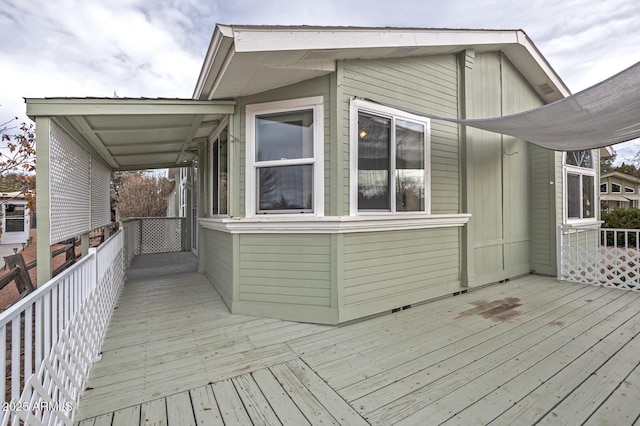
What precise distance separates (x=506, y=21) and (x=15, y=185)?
40.1 ft

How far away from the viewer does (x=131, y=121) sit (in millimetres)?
3738

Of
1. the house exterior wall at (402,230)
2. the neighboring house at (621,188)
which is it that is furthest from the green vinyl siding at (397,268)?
the neighboring house at (621,188)

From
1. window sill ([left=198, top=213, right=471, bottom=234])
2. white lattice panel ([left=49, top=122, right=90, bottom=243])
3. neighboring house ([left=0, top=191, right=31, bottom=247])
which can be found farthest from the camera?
neighboring house ([left=0, top=191, right=31, bottom=247])

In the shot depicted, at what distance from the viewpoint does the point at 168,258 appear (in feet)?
26.7

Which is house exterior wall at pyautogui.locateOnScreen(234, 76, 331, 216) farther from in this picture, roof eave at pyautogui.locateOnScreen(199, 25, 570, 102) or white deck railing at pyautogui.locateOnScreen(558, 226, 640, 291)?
white deck railing at pyautogui.locateOnScreen(558, 226, 640, 291)

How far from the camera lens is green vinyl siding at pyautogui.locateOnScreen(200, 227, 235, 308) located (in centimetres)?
389

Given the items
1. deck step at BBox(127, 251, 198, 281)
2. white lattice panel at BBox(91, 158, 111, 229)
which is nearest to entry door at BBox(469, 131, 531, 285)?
deck step at BBox(127, 251, 198, 281)

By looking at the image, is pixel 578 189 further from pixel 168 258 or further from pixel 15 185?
pixel 15 185

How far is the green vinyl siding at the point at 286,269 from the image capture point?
11.2 ft

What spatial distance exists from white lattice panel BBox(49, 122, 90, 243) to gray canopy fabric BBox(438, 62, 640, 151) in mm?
4244

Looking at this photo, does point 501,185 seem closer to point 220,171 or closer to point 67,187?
point 220,171

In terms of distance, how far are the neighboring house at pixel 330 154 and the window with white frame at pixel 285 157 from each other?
0.01 metres

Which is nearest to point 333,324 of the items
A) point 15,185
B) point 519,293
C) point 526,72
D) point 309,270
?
point 309,270

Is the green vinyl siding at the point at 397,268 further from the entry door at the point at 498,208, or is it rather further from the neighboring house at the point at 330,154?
the entry door at the point at 498,208
